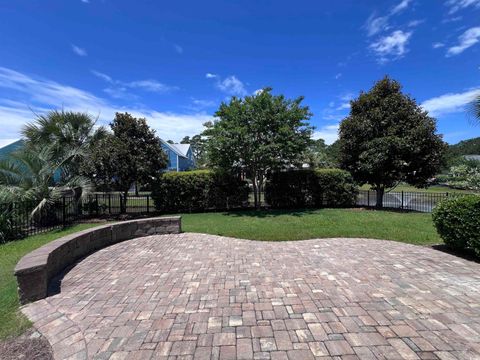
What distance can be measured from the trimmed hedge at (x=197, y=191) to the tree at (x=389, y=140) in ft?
19.3

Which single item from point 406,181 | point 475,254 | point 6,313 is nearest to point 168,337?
point 6,313

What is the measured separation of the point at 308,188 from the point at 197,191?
18.7 ft

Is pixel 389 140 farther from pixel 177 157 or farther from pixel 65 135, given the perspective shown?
pixel 177 157

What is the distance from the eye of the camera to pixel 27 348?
8.57 feet

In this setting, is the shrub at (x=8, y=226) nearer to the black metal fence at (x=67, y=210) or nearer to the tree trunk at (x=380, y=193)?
the black metal fence at (x=67, y=210)

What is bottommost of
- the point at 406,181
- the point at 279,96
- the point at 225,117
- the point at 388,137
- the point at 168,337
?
the point at 168,337

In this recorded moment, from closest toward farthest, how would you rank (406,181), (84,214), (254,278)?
1. (254,278)
2. (84,214)
3. (406,181)

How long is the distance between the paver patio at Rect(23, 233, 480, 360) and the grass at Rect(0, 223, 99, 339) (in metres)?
0.15

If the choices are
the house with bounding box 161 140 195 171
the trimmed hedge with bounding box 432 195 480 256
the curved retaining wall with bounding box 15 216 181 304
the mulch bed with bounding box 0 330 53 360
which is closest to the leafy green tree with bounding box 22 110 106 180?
the curved retaining wall with bounding box 15 216 181 304

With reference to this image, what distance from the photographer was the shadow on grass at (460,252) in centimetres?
522

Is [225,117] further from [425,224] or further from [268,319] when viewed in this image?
[268,319]

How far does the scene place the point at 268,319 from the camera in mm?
3074

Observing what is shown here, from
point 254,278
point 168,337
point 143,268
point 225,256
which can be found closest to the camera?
point 168,337

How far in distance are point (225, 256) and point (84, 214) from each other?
9.18 metres
